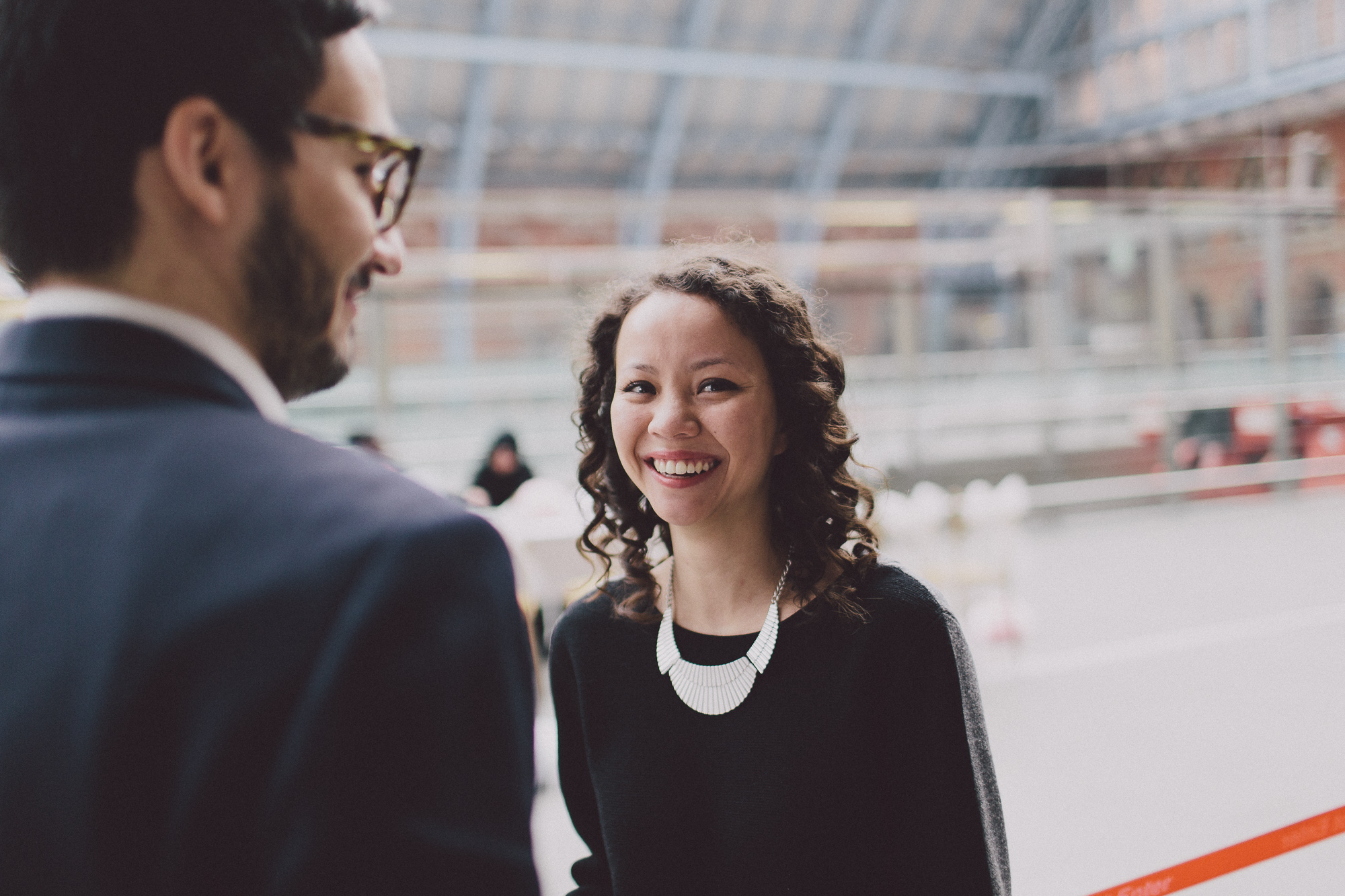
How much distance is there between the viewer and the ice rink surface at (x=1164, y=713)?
2.29 metres

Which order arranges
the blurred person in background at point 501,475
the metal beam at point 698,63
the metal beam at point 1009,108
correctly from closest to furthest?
the blurred person in background at point 501,475
the metal beam at point 698,63
the metal beam at point 1009,108

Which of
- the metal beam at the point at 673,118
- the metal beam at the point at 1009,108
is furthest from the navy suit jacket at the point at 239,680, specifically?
the metal beam at the point at 1009,108

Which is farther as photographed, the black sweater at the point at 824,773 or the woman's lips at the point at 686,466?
the woman's lips at the point at 686,466

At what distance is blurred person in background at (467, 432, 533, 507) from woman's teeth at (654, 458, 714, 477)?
4.53 meters

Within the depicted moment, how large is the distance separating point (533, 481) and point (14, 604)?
4445 millimetres

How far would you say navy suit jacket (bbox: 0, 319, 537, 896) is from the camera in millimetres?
498

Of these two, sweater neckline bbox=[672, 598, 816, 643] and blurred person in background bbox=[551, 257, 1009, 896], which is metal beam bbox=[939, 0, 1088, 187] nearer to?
blurred person in background bbox=[551, 257, 1009, 896]

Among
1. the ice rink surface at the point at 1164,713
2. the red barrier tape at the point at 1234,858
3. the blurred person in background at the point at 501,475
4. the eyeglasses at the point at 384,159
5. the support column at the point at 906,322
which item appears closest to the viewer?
the eyeglasses at the point at 384,159

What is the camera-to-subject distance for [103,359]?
22.1 inches

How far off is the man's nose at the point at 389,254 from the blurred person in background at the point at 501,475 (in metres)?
4.93

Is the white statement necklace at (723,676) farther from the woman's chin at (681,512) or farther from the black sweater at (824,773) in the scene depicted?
the woman's chin at (681,512)

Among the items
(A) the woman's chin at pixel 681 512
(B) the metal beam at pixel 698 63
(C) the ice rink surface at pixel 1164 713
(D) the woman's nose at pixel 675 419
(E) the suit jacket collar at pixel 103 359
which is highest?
(B) the metal beam at pixel 698 63

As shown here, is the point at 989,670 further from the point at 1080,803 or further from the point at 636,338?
the point at 636,338

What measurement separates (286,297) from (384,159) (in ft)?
0.44
